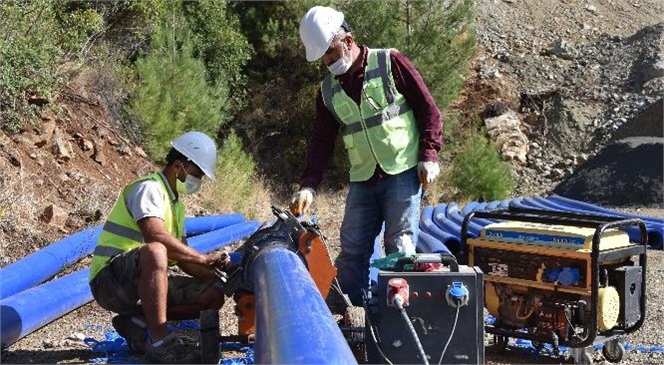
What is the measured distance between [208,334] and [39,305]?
1.45 metres

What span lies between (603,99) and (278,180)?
10.3 m

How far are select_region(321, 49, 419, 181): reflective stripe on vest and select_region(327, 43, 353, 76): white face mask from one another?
12 centimetres

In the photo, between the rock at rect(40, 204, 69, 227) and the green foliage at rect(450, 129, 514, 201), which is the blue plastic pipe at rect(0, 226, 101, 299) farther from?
the green foliage at rect(450, 129, 514, 201)

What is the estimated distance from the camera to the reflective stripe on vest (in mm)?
5105

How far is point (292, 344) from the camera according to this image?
2615mm

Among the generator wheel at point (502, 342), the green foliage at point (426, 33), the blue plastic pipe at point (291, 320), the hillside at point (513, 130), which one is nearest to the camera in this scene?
the blue plastic pipe at point (291, 320)

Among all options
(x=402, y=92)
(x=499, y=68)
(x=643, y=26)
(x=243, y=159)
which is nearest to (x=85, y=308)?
(x=402, y=92)

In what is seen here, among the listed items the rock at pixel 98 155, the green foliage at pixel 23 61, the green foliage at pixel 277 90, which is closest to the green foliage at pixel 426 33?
the green foliage at pixel 277 90

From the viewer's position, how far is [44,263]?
22.1 ft

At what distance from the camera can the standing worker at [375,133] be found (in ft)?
16.5

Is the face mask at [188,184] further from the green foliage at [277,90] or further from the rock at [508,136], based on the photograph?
the rock at [508,136]

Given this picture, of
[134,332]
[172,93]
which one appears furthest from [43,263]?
[172,93]

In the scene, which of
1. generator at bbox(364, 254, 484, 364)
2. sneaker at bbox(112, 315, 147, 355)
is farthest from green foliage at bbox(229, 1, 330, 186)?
generator at bbox(364, 254, 484, 364)

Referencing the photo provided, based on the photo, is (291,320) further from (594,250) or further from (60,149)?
(60,149)
